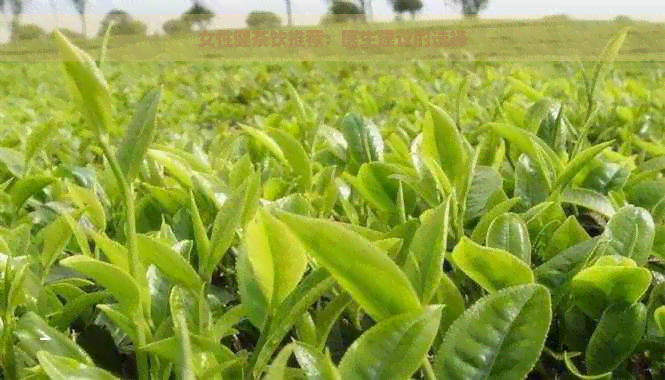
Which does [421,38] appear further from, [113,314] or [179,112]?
[113,314]

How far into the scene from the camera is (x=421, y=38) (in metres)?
25.1

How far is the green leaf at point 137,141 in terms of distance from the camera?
0.62 meters

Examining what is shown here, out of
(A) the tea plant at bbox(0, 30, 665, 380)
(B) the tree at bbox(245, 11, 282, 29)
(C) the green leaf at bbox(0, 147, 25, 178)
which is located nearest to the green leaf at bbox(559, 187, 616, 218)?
(A) the tea plant at bbox(0, 30, 665, 380)

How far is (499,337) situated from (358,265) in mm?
112

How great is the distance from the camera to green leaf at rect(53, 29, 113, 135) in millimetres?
563

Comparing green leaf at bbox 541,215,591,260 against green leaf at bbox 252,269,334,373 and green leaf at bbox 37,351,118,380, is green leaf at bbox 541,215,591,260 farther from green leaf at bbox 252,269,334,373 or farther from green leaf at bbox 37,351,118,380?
green leaf at bbox 37,351,118,380

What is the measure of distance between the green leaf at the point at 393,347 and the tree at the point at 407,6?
39878 mm

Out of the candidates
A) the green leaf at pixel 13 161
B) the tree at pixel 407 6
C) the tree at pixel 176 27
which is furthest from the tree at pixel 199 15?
the green leaf at pixel 13 161

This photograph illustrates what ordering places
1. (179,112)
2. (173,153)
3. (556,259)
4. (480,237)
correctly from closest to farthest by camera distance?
(556,259) < (480,237) < (173,153) < (179,112)

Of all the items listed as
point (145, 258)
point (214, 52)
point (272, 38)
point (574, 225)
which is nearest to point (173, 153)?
point (145, 258)

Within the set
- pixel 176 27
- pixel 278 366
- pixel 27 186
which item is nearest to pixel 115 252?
pixel 278 366

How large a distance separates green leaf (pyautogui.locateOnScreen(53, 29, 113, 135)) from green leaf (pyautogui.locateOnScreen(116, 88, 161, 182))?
0.11 feet

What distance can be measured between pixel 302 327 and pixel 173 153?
1.53 feet

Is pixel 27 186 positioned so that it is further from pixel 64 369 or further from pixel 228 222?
pixel 64 369
